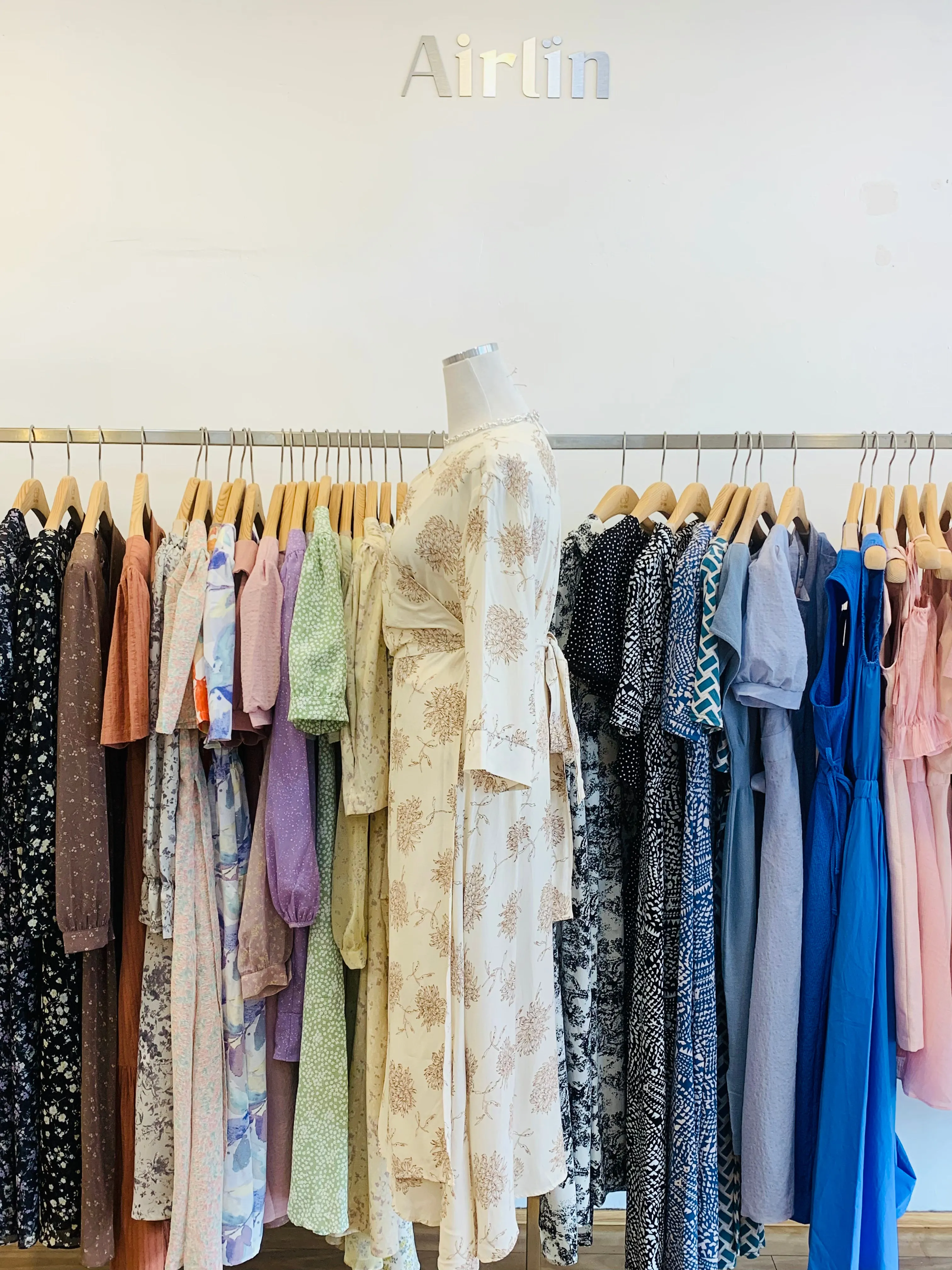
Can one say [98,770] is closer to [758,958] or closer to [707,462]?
[758,958]

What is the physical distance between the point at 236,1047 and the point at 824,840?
3.50ft

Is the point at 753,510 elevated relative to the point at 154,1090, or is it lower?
elevated

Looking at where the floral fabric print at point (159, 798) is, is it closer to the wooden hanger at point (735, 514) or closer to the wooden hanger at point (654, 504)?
the wooden hanger at point (654, 504)

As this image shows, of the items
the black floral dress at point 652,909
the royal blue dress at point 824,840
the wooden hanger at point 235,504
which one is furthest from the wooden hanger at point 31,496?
the royal blue dress at point 824,840

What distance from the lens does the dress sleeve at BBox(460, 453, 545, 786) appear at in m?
1.07

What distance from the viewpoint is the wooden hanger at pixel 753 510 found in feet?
4.55

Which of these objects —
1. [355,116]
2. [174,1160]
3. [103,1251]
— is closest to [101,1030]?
[174,1160]

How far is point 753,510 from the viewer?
141 cm

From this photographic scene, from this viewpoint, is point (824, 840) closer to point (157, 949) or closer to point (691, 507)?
point (691, 507)

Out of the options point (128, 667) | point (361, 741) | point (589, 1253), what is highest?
point (128, 667)

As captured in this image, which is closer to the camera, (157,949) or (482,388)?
(482,388)

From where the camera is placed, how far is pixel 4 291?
1887 millimetres

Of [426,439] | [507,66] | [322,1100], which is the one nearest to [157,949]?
[322,1100]

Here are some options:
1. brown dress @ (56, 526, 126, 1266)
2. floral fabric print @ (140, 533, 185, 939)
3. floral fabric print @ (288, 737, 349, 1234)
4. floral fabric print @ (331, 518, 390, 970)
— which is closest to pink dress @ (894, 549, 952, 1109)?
floral fabric print @ (331, 518, 390, 970)
